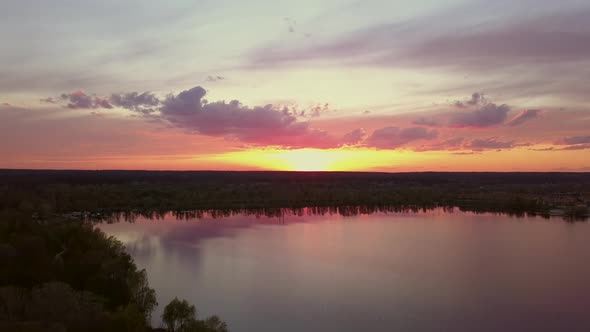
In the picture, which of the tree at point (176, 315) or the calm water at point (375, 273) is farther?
the calm water at point (375, 273)

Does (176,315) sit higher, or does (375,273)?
(176,315)

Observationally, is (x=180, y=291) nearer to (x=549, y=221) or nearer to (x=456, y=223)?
(x=456, y=223)

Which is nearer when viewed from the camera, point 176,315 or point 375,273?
point 176,315

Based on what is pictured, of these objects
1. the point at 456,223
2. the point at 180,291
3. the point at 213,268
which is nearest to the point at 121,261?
the point at 180,291

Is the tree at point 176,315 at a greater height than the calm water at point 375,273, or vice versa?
the tree at point 176,315

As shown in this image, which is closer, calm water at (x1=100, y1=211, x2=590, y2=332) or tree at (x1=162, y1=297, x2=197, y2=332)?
tree at (x1=162, y1=297, x2=197, y2=332)

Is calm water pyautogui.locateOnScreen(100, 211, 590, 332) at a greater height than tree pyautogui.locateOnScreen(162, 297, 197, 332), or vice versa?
tree pyautogui.locateOnScreen(162, 297, 197, 332)

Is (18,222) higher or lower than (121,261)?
higher

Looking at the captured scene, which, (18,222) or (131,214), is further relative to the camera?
(131,214)
